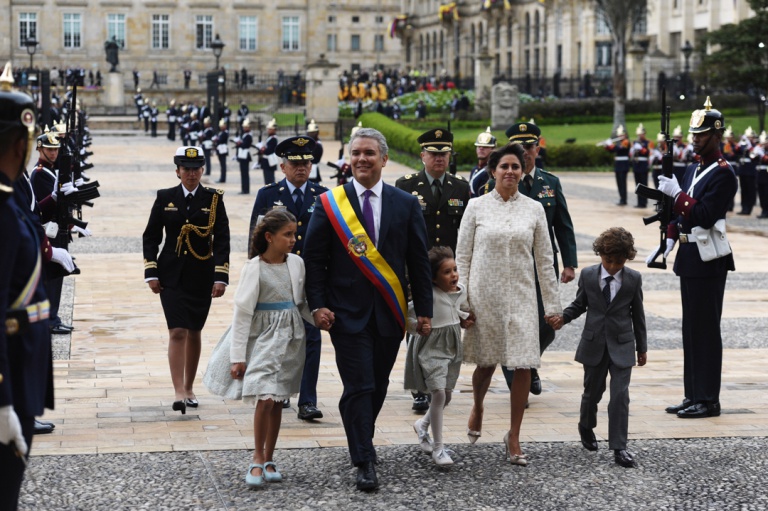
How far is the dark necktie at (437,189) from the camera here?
835 centimetres

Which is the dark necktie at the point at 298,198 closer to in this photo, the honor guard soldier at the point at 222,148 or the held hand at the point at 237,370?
the held hand at the point at 237,370

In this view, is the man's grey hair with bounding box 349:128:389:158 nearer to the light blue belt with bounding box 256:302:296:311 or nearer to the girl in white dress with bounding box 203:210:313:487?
the girl in white dress with bounding box 203:210:313:487

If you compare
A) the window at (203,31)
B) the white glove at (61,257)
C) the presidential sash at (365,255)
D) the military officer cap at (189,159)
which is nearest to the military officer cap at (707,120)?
the presidential sash at (365,255)

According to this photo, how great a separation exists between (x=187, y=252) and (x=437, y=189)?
1.72 meters

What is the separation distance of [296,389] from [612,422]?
67.5 inches

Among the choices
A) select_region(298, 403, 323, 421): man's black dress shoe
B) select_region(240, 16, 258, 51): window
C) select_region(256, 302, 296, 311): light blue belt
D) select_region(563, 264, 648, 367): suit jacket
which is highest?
select_region(240, 16, 258, 51): window

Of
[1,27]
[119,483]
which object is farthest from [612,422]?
[1,27]

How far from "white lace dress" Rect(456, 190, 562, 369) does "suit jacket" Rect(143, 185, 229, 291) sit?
173cm

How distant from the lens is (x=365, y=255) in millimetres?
6379

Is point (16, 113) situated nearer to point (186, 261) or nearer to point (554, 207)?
point (186, 261)

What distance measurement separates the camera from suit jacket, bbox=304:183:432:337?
6.38 m

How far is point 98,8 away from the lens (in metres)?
81.7

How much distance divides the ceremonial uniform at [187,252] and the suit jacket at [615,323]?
7.50 ft

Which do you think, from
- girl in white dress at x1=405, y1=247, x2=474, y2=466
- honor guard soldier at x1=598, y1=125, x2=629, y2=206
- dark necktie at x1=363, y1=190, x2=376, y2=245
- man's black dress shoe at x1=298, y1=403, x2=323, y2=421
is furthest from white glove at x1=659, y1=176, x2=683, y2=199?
honor guard soldier at x1=598, y1=125, x2=629, y2=206
